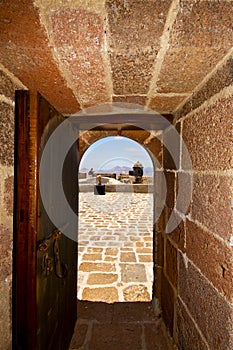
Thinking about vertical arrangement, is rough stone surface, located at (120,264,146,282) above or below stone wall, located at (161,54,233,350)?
below

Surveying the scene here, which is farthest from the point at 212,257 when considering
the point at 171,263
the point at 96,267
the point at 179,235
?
the point at 96,267

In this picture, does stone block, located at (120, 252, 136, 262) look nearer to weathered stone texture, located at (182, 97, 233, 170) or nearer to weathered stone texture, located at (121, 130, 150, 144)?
weathered stone texture, located at (121, 130, 150, 144)

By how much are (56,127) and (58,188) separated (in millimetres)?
380

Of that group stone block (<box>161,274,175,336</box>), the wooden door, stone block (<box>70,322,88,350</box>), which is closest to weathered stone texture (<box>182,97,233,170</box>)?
the wooden door

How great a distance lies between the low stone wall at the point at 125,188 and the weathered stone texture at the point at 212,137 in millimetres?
10600

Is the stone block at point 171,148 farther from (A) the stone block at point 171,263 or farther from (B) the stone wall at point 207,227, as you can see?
(A) the stone block at point 171,263

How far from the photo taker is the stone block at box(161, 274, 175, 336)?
5.72 ft

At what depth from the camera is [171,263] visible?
1761 mm

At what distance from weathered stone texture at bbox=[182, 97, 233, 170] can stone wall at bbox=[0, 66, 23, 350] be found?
948 mm

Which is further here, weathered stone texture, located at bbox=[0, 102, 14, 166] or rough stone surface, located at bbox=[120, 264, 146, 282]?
rough stone surface, located at bbox=[120, 264, 146, 282]

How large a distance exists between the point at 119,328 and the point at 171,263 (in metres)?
0.84

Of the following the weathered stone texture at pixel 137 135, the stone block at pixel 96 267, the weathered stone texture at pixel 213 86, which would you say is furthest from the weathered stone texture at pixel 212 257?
the stone block at pixel 96 267

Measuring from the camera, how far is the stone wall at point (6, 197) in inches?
39.4

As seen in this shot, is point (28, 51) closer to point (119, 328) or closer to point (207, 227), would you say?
point (207, 227)
